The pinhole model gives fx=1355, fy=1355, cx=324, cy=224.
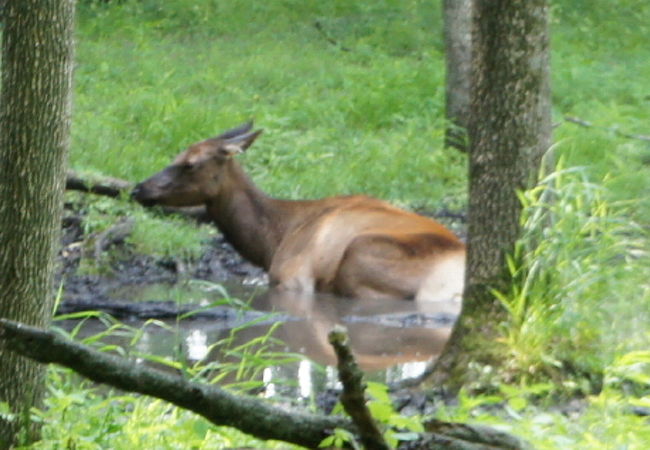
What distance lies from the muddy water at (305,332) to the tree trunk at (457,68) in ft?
16.5

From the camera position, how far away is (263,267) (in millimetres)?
12102

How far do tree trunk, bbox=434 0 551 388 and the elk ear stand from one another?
18.3 feet

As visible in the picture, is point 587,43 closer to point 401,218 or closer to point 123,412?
point 401,218

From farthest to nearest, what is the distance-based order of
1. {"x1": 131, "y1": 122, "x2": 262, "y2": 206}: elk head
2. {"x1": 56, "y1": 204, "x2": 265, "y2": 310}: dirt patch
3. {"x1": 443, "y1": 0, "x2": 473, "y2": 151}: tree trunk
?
{"x1": 443, "y1": 0, "x2": 473, "y2": 151}: tree trunk, {"x1": 131, "y1": 122, "x2": 262, "y2": 206}: elk head, {"x1": 56, "y1": 204, "x2": 265, "y2": 310}: dirt patch

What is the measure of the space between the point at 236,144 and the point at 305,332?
127 inches

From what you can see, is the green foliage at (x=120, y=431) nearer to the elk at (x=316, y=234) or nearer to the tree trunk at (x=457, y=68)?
the elk at (x=316, y=234)

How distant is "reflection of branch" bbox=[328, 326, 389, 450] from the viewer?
A: 2.85 metres

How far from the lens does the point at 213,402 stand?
10.9 feet

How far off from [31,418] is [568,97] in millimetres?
13382

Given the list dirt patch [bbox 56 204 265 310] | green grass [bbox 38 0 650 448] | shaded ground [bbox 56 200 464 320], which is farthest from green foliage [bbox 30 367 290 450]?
dirt patch [bbox 56 204 265 310]

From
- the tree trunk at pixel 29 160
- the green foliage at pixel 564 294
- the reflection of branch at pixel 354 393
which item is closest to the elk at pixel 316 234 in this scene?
the green foliage at pixel 564 294

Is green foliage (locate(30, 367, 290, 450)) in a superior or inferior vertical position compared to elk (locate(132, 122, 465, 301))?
superior

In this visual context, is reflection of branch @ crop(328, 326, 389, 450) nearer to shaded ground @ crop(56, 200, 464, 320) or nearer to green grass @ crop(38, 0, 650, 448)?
green grass @ crop(38, 0, 650, 448)

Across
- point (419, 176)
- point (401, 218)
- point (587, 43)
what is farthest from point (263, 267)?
point (587, 43)
